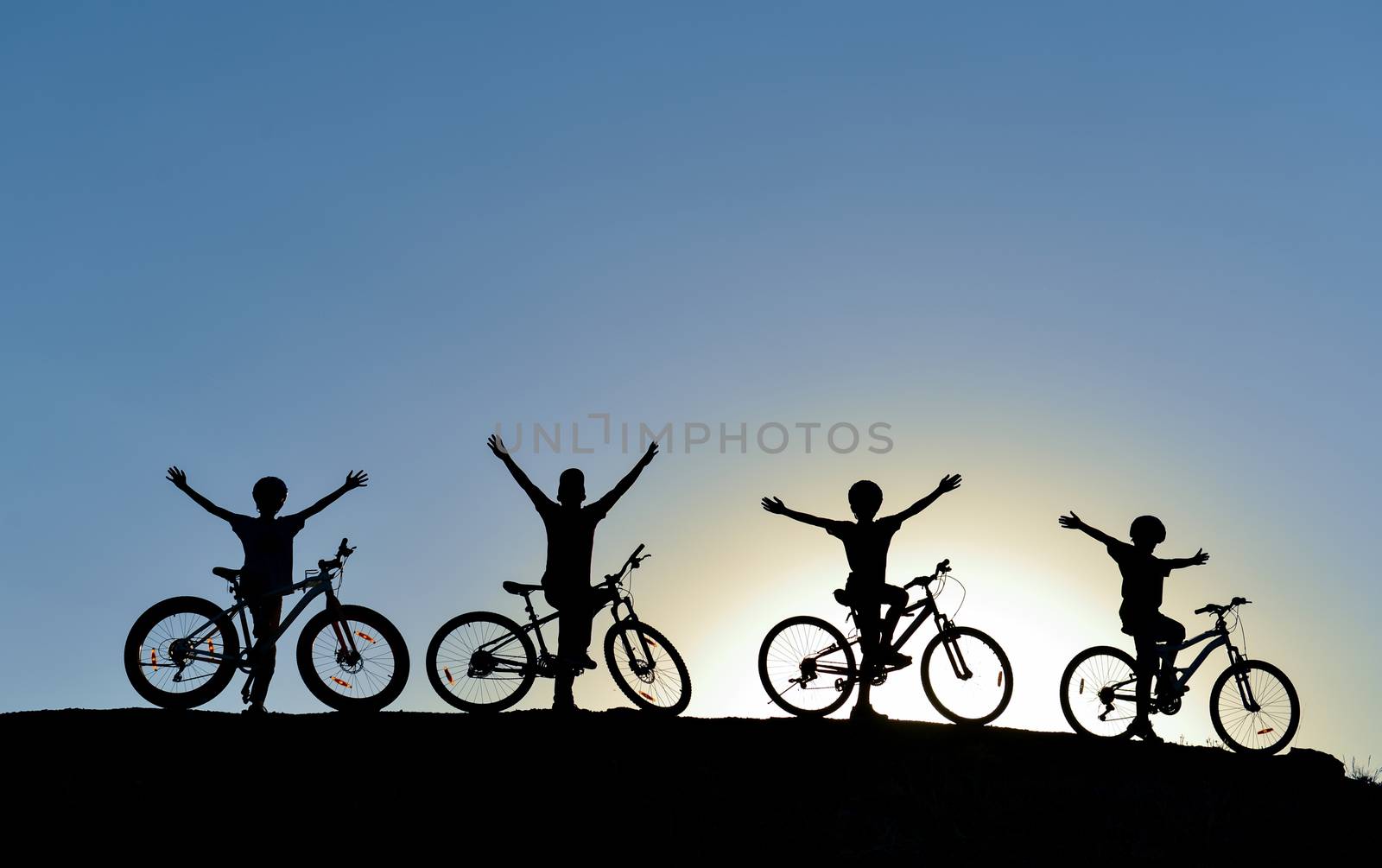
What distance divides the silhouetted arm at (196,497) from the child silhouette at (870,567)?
5.74 metres

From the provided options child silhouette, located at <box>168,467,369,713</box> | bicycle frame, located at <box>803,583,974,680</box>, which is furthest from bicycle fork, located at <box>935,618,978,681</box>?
child silhouette, located at <box>168,467,369,713</box>

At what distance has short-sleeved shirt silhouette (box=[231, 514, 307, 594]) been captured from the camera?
42.6 feet

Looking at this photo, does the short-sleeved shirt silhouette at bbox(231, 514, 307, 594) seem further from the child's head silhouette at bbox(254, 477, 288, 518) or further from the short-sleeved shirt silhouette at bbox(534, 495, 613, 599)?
the short-sleeved shirt silhouette at bbox(534, 495, 613, 599)

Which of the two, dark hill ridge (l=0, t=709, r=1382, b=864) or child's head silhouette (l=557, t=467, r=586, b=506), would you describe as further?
child's head silhouette (l=557, t=467, r=586, b=506)

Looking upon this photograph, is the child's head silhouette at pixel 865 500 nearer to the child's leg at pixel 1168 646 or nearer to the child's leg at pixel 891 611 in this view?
the child's leg at pixel 891 611

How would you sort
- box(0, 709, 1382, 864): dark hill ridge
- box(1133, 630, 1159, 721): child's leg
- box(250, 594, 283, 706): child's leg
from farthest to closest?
1. box(1133, 630, 1159, 721): child's leg
2. box(250, 594, 283, 706): child's leg
3. box(0, 709, 1382, 864): dark hill ridge

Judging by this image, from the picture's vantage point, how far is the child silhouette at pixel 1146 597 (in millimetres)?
13789

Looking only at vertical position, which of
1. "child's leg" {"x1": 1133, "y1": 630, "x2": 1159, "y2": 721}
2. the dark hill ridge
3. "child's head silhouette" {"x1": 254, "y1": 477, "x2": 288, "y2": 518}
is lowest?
the dark hill ridge

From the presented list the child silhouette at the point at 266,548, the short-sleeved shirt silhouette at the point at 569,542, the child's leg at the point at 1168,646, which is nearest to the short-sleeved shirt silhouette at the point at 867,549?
the short-sleeved shirt silhouette at the point at 569,542

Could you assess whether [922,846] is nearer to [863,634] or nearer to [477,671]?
[863,634]

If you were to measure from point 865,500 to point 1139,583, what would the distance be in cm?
327

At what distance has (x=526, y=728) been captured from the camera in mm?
11562

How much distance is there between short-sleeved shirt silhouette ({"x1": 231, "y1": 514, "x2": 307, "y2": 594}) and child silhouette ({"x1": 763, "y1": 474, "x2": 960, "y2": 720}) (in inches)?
200

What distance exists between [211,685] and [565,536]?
3.77 metres
